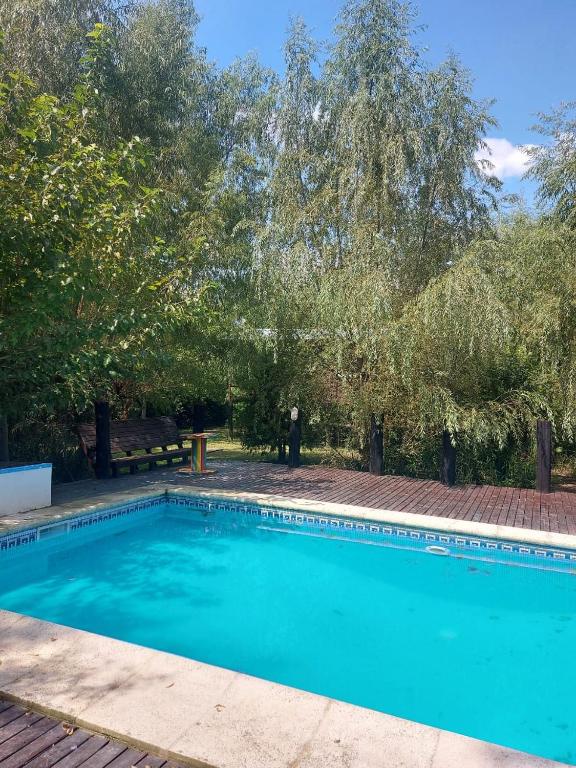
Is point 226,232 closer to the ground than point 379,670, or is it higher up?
higher up

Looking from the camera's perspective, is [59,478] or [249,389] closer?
[59,478]

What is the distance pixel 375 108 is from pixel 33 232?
21.9 feet

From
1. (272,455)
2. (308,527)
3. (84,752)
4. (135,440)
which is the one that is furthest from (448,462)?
(84,752)

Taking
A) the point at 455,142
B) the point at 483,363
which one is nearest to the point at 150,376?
the point at 483,363

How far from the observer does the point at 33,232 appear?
20.7 ft

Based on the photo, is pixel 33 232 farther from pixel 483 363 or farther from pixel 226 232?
pixel 483 363

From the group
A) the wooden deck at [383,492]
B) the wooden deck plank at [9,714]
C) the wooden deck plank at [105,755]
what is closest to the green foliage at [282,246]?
the wooden deck at [383,492]

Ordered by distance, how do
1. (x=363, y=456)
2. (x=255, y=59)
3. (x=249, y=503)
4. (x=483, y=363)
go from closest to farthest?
(x=249, y=503), (x=483, y=363), (x=363, y=456), (x=255, y=59)

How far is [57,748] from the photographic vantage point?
2.72m

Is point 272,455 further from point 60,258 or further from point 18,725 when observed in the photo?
point 18,725

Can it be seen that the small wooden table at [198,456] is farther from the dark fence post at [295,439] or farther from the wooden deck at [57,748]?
the wooden deck at [57,748]

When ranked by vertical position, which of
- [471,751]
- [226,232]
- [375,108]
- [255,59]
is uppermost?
[255,59]

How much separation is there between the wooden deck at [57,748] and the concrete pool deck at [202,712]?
5 centimetres

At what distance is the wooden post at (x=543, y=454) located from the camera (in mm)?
8398
